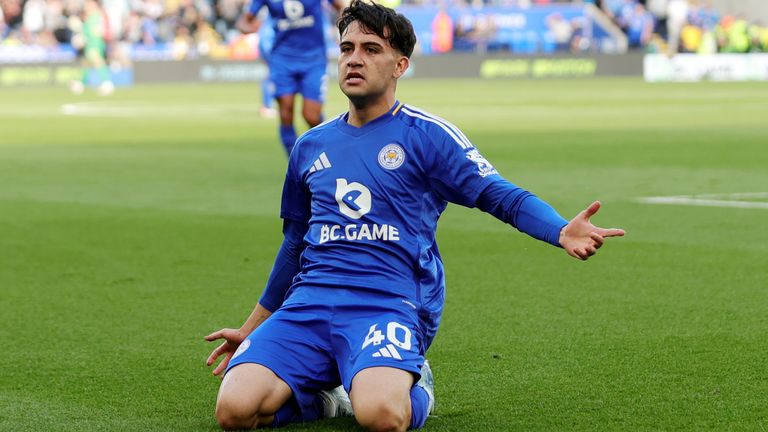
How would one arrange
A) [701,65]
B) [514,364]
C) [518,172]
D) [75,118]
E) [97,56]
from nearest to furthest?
[514,364]
[518,172]
[75,118]
[97,56]
[701,65]

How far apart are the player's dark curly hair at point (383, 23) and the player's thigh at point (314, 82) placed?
1028 centimetres

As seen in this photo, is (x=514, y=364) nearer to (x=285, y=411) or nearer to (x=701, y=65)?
(x=285, y=411)

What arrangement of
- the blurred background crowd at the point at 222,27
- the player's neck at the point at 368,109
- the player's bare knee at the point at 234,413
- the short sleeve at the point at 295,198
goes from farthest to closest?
the blurred background crowd at the point at 222,27
the short sleeve at the point at 295,198
the player's neck at the point at 368,109
the player's bare knee at the point at 234,413

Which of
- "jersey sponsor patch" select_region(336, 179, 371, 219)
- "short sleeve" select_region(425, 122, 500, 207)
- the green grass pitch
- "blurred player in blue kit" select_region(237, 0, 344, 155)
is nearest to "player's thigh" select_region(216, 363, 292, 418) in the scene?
the green grass pitch

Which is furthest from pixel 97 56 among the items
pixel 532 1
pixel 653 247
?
pixel 653 247

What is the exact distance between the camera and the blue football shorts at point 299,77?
15.6m

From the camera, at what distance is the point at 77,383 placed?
583 centimetres

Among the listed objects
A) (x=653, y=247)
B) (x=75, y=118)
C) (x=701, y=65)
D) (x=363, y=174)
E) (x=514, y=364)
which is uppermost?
(x=363, y=174)

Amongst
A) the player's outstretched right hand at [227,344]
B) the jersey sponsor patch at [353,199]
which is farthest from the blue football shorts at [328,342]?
the jersey sponsor patch at [353,199]

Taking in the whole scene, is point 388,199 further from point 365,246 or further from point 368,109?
point 368,109

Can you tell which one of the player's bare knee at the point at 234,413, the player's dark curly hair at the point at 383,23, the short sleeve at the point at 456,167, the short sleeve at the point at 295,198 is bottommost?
the player's bare knee at the point at 234,413

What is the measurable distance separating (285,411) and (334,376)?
0.25 meters

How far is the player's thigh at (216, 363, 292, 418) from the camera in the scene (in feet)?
16.2

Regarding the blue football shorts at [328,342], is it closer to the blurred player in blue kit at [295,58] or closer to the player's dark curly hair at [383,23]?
the player's dark curly hair at [383,23]
